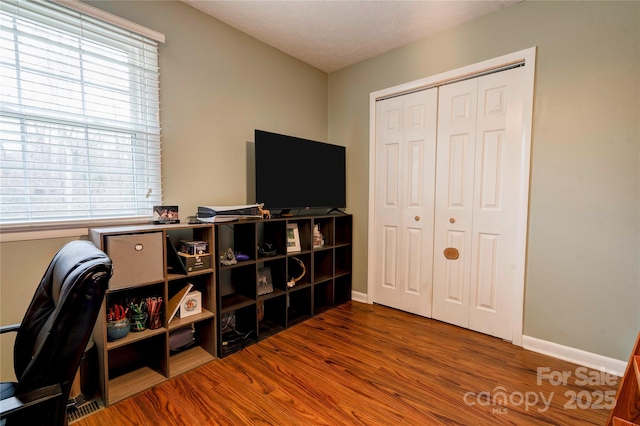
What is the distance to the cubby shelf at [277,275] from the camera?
7.47ft

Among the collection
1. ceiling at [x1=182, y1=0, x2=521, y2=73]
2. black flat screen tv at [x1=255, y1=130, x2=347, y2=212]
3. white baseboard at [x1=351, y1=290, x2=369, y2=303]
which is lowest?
white baseboard at [x1=351, y1=290, x2=369, y2=303]

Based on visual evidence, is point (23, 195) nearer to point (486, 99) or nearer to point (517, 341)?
point (486, 99)

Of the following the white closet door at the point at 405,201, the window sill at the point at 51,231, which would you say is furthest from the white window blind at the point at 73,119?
the white closet door at the point at 405,201

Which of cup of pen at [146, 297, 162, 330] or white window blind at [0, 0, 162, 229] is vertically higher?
white window blind at [0, 0, 162, 229]

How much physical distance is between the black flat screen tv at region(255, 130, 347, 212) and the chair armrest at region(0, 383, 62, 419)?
1732mm

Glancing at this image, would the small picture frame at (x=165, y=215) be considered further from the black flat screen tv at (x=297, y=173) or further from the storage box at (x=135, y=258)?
the black flat screen tv at (x=297, y=173)

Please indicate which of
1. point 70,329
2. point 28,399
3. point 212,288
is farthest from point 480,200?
point 28,399

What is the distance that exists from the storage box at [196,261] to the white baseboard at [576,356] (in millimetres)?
2408

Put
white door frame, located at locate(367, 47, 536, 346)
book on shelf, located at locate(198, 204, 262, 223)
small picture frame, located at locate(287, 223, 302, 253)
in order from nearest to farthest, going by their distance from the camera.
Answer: book on shelf, located at locate(198, 204, 262, 223) < white door frame, located at locate(367, 47, 536, 346) < small picture frame, located at locate(287, 223, 302, 253)

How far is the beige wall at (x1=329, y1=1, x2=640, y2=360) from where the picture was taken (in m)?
1.83

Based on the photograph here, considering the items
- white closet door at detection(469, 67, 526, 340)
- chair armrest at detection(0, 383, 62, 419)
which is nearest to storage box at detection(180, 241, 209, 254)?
chair armrest at detection(0, 383, 62, 419)

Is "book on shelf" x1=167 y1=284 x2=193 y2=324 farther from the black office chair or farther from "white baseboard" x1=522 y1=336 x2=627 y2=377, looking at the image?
"white baseboard" x1=522 y1=336 x2=627 y2=377

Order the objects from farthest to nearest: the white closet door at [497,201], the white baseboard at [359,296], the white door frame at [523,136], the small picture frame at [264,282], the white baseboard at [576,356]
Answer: the white baseboard at [359,296], the small picture frame at [264,282], the white closet door at [497,201], the white door frame at [523,136], the white baseboard at [576,356]

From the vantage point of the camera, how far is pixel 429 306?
2746 mm
